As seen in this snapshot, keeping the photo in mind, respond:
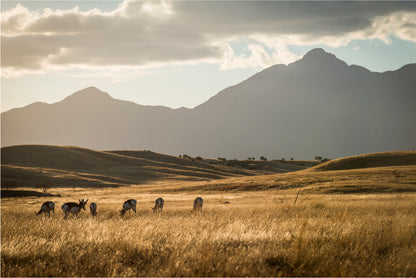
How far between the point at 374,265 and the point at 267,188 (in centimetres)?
4399

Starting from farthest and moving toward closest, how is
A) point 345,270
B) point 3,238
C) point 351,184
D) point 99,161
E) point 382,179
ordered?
point 99,161 < point 382,179 < point 351,184 < point 3,238 < point 345,270

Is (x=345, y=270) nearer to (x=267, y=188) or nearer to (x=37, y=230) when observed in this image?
(x=37, y=230)

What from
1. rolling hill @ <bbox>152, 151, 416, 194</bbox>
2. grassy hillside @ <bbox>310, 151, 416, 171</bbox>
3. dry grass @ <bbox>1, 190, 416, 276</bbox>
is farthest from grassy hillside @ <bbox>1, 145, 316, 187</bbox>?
dry grass @ <bbox>1, 190, 416, 276</bbox>

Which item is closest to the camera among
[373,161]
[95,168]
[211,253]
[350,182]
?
[211,253]

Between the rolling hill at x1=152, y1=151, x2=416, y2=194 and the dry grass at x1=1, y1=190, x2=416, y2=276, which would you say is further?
the rolling hill at x1=152, y1=151, x2=416, y2=194

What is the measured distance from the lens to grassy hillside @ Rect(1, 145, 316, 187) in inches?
3086

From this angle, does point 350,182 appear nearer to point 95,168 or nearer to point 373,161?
point 373,161

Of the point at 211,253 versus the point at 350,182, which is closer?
the point at 211,253

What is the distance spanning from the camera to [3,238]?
890 centimetres

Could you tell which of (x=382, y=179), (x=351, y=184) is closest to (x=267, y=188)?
(x=351, y=184)

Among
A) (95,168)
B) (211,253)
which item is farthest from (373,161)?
(95,168)

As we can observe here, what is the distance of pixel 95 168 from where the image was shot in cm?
10581

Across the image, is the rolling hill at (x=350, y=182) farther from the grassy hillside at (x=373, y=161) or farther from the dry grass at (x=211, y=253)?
the dry grass at (x=211, y=253)

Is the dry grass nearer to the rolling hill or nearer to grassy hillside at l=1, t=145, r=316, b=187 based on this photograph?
the rolling hill
